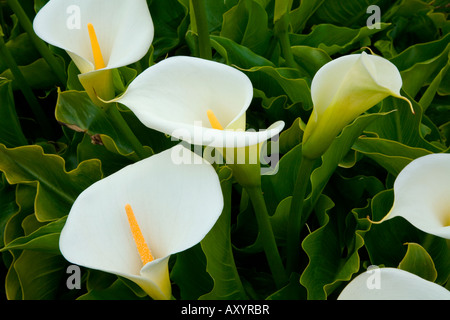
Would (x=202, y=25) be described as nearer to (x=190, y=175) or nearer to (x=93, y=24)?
(x=93, y=24)

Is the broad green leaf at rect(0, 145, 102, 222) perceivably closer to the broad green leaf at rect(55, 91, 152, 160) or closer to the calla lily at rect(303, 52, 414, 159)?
the broad green leaf at rect(55, 91, 152, 160)

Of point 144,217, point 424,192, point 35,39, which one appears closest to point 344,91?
point 424,192

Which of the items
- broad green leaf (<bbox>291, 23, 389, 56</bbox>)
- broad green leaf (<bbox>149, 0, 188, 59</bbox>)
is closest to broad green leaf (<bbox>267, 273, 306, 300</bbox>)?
broad green leaf (<bbox>291, 23, 389, 56</bbox>)

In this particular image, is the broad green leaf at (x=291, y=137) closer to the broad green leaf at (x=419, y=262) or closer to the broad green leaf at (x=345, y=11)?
the broad green leaf at (x=419, y=262)

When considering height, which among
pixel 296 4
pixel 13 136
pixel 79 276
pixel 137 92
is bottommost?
pixel 79 276

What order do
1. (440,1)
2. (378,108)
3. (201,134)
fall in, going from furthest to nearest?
(440,1)
(378,108)
(201,134)

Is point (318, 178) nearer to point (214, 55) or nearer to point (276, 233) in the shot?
point (276, 233)

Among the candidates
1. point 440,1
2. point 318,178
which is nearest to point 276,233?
point 318,178
